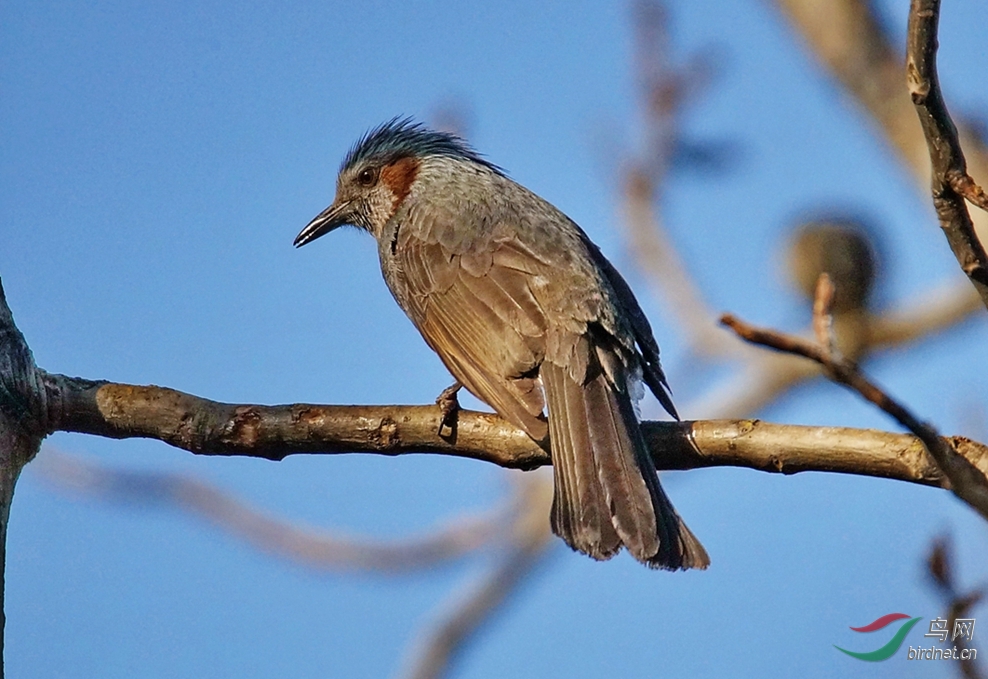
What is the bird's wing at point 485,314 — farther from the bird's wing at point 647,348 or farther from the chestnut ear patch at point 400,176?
the chestnut ear patch at point 400,176

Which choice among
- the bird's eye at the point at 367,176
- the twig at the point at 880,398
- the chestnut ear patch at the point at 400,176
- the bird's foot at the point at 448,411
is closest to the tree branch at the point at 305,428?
the bird's foot at the point at 448,411

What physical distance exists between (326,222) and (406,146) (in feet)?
1.97

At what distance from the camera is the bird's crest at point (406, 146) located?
6.20 meters

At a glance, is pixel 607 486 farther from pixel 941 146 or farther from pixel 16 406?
pixel 16 406

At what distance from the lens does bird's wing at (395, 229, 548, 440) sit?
13.4ft

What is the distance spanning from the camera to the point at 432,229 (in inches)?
204

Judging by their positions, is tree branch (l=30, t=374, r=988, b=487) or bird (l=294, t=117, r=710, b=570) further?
bird (l=294, t=117, r=710, b=570)

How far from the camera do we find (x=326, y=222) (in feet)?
20.6

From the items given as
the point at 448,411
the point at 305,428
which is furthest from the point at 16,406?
the point at 448,411

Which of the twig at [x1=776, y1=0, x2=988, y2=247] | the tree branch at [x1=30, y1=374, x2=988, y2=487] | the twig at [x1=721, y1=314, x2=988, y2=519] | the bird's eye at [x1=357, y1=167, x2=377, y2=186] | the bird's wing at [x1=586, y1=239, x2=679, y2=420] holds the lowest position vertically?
the twig at [x1=721, y1=314, x2=988, y2=519]

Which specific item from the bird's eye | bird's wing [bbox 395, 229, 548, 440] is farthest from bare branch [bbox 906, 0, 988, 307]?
the bird's eye

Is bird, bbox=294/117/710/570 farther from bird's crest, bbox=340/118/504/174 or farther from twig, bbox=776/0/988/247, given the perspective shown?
twig, bbox=776/0/988/247

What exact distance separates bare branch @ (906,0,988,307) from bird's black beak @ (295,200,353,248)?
386 centimetres

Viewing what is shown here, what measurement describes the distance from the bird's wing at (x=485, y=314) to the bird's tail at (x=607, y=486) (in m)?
0.13
